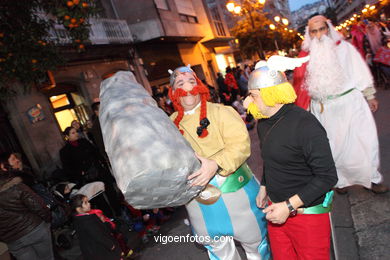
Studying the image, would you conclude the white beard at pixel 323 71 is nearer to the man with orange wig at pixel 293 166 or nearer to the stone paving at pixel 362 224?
the stone paving at pixel 362 224

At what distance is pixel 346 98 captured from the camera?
3.01 metres

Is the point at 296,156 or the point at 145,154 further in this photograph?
the point at 296,156

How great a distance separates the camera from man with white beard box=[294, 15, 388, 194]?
2.98 metres

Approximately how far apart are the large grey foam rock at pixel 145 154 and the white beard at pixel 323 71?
2.16 metres

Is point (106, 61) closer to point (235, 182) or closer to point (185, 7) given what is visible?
point (185, 7)

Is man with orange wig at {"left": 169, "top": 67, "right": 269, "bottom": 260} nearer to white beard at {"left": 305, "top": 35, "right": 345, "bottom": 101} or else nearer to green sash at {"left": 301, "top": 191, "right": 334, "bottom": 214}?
green sash at {"left": 301, "top": 191, "right": 334, "bottom": 214}

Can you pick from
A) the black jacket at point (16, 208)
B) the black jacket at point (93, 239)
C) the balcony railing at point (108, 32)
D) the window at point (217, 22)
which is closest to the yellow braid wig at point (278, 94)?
the black jacket at point (93, 239)

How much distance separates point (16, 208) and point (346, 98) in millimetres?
4062

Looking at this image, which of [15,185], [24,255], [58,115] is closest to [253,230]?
[15,185]

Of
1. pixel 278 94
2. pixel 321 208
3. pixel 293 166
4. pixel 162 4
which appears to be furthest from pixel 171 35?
pixel 321 208

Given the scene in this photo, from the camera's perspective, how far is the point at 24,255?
11.4ft

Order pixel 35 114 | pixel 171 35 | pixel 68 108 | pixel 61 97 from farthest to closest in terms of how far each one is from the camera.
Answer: pixel 171 35
pixel 68 108
pixel 61 97
pixel 35 114

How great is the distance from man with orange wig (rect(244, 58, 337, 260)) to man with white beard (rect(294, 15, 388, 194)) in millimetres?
1578

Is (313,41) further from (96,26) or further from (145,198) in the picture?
(96,26)
